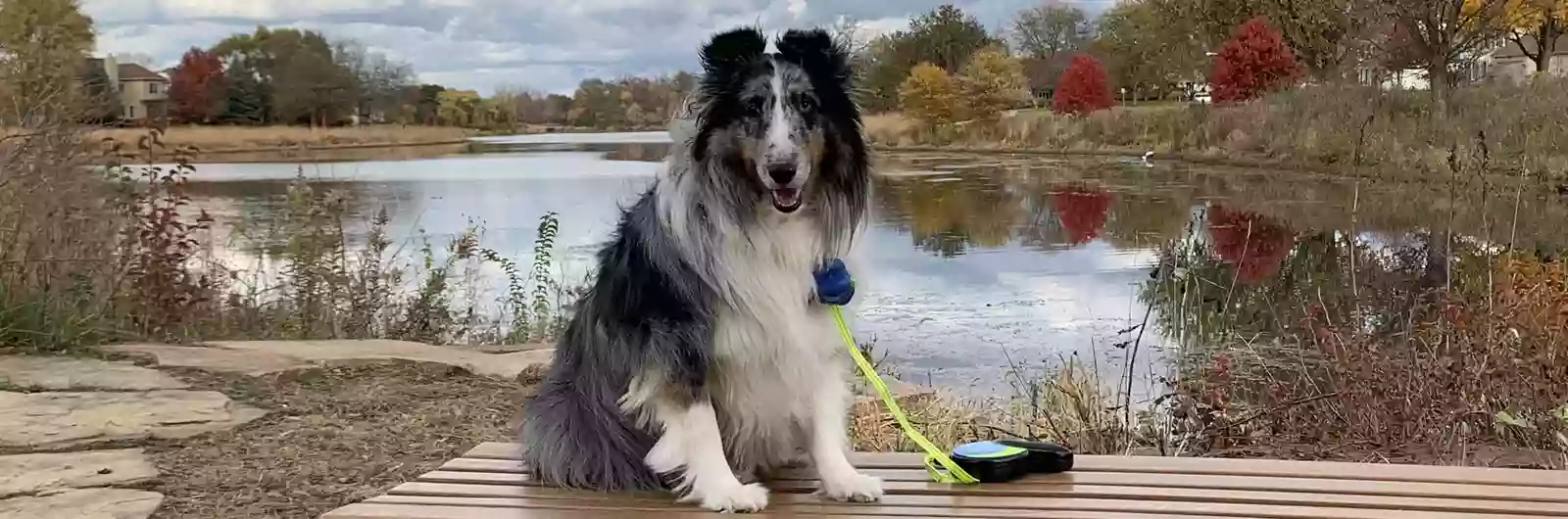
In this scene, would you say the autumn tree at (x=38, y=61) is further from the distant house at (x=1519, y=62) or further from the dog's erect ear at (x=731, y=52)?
the distant house at (x=1519, y=62)

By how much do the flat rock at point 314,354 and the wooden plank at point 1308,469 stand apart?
3210 millimetres

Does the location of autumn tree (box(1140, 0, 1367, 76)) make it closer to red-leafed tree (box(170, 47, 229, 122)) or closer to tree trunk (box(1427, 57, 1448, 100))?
tree trunk (box(1427, 57, 1448, 100))

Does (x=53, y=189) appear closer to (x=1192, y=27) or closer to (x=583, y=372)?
A: (x=583, y=372)

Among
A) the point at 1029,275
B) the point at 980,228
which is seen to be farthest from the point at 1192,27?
the point at 1029,275

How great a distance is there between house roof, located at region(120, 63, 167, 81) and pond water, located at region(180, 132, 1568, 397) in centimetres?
110

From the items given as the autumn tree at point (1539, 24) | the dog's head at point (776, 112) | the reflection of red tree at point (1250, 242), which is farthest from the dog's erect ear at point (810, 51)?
the autumn tree at point (1539, 24)

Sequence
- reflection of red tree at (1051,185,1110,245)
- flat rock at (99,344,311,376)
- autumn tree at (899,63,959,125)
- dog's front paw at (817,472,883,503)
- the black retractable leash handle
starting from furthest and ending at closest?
autumn tree at (899,63,959,125), reflection of red tree at (1051,185,1110,245), flat rock at (99,344,311,376), the black retractable leash handle, dog's front paw at (817,472,883,503)

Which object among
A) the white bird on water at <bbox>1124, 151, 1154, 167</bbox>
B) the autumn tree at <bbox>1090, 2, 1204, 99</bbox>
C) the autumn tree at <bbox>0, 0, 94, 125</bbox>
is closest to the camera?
the autumn tree at <bbox>0, 0, 94, 125</bbox>

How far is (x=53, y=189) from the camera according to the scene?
19.5ft

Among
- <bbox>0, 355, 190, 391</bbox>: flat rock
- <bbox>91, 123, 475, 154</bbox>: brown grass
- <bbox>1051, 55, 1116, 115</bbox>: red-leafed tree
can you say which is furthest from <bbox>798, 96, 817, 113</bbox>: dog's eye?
<bbox>1051, 55, 1116, 115</bbox>: red-leafed tree

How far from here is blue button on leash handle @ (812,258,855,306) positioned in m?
2.40

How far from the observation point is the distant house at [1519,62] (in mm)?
13742

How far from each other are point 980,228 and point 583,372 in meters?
8.46

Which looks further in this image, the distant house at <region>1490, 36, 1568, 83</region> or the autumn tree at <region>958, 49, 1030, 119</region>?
the distant house at <region>1490, 36, 1568, 83</region>
